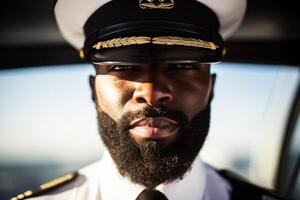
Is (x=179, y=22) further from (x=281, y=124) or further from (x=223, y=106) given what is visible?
(x=281, y=124)

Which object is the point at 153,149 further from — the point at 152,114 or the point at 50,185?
the point at 50,185

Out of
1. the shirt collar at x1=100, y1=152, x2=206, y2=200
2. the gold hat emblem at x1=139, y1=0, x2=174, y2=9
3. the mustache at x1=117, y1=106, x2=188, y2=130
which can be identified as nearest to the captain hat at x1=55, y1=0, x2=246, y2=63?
the gold hat emblem at x1=139, y1=0, x2=174, y2=9

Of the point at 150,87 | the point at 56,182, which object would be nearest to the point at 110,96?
the point at 150,87

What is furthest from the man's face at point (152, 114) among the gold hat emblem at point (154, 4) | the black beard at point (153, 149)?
the gold hat emblem at point (154, 4)

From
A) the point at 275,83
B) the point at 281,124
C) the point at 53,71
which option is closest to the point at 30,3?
the point at 53,71

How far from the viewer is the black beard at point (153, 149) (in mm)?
908

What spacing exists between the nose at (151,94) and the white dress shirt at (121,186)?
199 mm

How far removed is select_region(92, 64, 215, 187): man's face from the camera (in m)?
0.90

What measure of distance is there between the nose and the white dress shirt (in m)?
0.20

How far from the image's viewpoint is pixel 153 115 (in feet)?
2.94

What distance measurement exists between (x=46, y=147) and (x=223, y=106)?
522 mm

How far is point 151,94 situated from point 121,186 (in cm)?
25

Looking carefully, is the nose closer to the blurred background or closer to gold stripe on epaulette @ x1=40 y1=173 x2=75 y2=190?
the blurred background

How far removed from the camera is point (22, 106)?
3.82 ft
